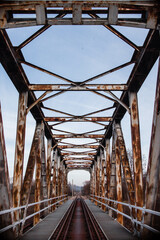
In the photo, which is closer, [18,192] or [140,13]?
[140,13]

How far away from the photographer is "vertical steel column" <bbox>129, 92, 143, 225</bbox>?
637cm

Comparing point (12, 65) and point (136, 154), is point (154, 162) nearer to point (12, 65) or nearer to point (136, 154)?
point (136, 154)

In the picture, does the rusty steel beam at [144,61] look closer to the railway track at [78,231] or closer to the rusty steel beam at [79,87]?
the rusty steel beam at [79,87]

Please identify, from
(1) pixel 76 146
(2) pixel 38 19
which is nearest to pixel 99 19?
(2) pixel 38 19

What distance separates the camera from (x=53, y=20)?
184 inches

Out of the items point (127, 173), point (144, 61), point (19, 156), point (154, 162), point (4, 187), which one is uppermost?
point (144, 61)

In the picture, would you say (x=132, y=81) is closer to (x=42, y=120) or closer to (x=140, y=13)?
(x=140, y=13)

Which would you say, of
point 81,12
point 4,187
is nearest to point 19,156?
point 4,187

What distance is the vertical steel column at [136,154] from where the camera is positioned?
6.37 meters

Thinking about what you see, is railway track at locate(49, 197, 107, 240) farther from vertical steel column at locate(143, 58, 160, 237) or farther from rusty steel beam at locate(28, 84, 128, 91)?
rusty steel beam at locate(28, 84, 128, 91)

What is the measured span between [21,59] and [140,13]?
360cm

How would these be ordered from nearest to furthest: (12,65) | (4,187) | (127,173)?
1. (4,187)
2. (12,65)
3. (127,173)

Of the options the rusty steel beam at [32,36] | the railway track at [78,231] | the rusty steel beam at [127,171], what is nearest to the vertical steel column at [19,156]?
the railway track at [78,231]

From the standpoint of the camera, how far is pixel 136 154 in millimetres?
6781
